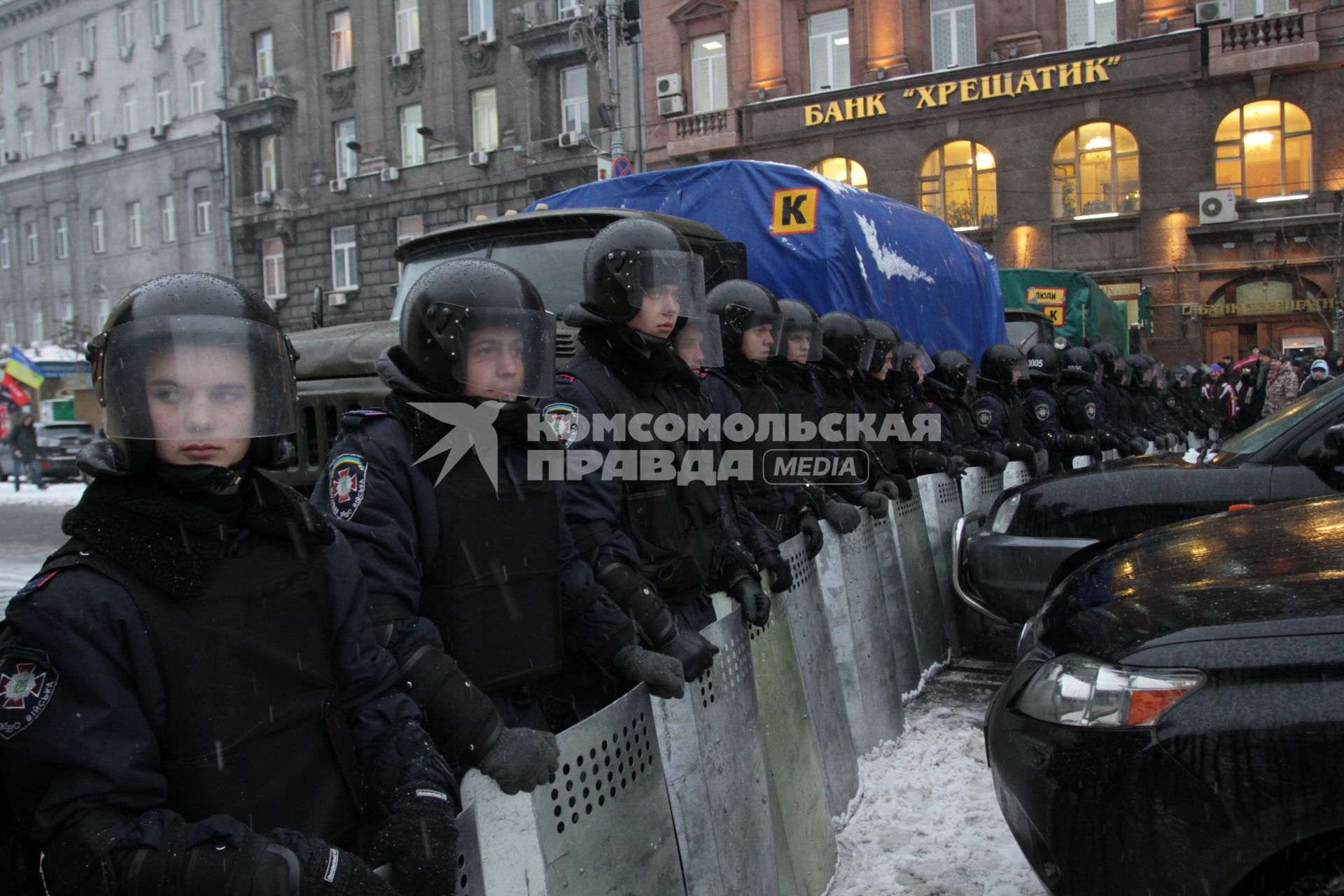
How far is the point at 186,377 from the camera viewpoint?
1.78 metres

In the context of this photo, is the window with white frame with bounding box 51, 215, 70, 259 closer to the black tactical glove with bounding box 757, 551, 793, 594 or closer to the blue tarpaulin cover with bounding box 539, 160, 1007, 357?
the blue tarpaulin cover with bounding box 539, 160, 1007, 357

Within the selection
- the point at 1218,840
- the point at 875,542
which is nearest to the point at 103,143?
the point at 875,542

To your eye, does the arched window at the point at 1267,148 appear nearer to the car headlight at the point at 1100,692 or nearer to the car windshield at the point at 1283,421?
the car windshield at the point at 1283,421

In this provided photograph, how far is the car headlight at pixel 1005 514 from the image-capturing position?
5.73 m

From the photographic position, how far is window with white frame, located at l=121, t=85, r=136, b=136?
42344 millimetres

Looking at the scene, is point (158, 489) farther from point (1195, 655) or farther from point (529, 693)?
point (1195, 655)

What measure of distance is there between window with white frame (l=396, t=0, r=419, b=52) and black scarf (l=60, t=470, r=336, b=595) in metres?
35.3

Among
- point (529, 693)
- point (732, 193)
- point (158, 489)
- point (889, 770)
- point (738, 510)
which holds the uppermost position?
point (732, 193)

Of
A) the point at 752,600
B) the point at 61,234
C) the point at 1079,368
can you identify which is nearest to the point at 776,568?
the point at 752,600

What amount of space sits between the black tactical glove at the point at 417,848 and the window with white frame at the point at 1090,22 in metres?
27.0

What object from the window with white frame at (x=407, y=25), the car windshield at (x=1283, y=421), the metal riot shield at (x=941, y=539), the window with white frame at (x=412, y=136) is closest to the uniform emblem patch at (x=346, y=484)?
the car windshield at (x=1283, y=421)

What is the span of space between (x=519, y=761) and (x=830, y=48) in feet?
94.8

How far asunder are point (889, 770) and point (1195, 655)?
2.23 metres

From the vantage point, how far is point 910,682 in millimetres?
5539
